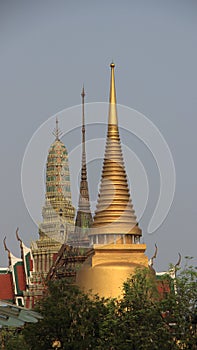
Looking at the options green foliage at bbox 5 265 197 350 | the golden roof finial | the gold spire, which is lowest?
green foliage at bbox 5 265 197 350

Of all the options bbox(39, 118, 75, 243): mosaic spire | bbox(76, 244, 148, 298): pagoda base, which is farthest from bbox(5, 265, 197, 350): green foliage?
bbox(39, 118, 75, 243): mosaic spire

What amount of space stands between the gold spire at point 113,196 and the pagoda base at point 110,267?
142 cm

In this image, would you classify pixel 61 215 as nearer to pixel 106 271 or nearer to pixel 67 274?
pixel 67 274

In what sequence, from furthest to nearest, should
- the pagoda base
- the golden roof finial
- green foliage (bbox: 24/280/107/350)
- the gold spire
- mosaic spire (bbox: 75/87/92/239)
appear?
1. mosaic spire (bbox: 75/87/92/239)
2. the golden roof finial
3. the gold spire
4. the pagoda base
5. green foliage (bbox: 24/280/107/350)

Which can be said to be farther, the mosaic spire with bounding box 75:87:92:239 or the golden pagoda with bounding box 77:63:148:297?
the mosaic spire with bounding box 75:87:92:239

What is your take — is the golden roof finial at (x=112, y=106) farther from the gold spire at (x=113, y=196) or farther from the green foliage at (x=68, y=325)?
the green foliage at (x=68, y=325)

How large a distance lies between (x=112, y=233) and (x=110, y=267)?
2.88 metres

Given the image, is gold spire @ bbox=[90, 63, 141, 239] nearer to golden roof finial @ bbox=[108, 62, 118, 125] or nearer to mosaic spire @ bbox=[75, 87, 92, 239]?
golden roof finial @ bbox=[108, 62, 118, 125]

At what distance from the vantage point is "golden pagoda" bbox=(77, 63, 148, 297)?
60.1 metres

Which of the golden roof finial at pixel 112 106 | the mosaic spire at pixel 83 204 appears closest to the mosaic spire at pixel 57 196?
the mosaic spire at pixel 83 204

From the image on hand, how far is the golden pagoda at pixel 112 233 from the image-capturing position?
197 feet

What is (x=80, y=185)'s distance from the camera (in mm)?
83750

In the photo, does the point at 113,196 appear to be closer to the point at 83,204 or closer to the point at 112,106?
the point at 112,106

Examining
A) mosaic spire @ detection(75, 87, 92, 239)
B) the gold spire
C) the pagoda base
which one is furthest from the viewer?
mosaic spire @ detection(75, 87, 92, 239)
